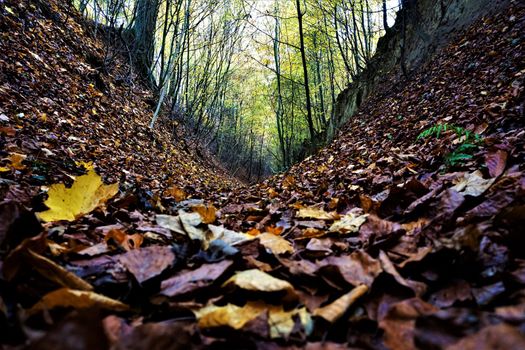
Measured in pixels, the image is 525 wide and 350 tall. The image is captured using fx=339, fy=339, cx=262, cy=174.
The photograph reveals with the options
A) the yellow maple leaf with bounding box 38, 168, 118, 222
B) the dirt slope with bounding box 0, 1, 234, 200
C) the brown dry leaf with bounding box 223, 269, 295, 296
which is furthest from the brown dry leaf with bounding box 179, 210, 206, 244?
the dirt slope with bounding box 0, 1, 234, 200

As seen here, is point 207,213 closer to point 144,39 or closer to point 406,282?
point 406,282

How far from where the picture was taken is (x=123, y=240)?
1210 mm

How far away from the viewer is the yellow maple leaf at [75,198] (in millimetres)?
1478

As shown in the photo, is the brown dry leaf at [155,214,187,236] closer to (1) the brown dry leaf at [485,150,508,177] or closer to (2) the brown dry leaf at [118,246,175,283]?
(2) the brown dry leaf at [118,246,175,283]

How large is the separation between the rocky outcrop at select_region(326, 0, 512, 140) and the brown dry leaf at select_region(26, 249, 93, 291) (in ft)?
23.4

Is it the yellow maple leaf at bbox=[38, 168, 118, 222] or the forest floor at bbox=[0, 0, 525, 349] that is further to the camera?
the yellow maple leaf at bbox=[38, 168, 118, 222]

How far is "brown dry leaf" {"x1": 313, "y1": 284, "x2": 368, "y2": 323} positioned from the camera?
0.74 metres

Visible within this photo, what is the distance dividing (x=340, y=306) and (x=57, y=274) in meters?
0.66

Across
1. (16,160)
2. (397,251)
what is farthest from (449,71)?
(16,160)

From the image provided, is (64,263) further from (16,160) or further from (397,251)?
(16,160)

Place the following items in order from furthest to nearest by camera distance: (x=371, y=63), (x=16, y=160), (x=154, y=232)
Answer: (x=371, y=63) → (x=16, y=160) → (x=154, y=232)

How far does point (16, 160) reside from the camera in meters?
2.41

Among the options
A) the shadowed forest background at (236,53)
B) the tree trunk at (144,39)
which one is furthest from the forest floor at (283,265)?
the tree trunk at (144,39)

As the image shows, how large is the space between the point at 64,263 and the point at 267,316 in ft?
1.96
